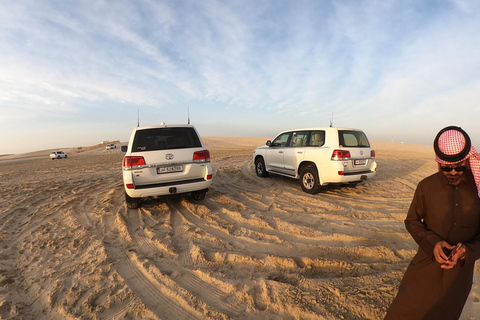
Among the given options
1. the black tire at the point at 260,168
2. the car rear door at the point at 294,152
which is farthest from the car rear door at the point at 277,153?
the black tire at the point at 260,168

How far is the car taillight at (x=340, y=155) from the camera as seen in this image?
6036 mm

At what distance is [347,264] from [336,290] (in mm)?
646

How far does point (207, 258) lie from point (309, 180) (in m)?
4.17

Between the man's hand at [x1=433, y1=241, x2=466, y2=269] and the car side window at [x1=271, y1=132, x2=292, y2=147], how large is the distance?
6.63m

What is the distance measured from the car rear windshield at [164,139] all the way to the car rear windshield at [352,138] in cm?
359

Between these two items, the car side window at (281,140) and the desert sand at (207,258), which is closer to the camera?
the desert sand at (207,258)

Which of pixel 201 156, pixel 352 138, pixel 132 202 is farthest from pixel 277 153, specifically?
pixel 132 202

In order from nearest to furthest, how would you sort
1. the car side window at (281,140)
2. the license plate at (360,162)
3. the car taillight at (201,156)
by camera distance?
the car taillight at (201,156)
the license plate at (360,162)
the car side window at (281,140)

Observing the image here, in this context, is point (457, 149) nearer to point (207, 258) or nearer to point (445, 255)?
point (445, 255)

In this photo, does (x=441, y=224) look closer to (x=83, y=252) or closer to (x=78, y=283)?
(x=78, y=283)

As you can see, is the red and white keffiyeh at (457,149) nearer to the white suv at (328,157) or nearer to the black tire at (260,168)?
the white suv at (328,157)

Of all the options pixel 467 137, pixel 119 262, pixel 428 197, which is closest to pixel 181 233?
pixel 119 262

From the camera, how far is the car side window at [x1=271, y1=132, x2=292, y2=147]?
26.6 ft

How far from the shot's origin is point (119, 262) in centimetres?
339
